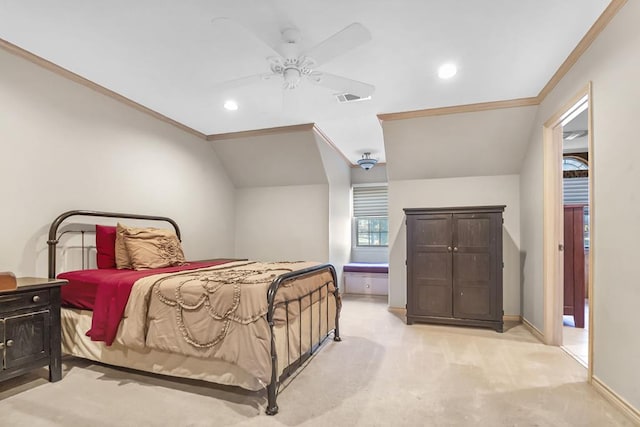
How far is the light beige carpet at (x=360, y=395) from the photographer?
201cm

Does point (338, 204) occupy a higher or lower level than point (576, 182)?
lower

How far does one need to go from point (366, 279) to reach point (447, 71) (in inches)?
154

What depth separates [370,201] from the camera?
265 inches

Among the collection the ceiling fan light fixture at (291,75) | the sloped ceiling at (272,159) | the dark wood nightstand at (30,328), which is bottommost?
the dark wood nightstand at (30,328)

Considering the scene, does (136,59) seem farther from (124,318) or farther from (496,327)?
(496,327)

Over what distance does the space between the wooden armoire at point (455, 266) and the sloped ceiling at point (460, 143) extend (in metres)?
0.81

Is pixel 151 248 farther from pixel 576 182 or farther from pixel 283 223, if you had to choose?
pixel 576 182

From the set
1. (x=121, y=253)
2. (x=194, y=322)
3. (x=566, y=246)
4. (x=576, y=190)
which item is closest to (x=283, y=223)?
(x=121, y=253)

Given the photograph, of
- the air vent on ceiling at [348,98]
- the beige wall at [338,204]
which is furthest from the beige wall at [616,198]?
the beige wall at [338,204]

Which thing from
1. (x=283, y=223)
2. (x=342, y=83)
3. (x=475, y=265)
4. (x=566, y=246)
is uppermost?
(x=342, y=83)

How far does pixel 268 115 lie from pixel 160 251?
6.71ft

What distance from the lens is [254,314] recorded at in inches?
83.6

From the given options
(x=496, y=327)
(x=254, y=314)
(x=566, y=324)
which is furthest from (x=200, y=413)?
(x=566, y=324)

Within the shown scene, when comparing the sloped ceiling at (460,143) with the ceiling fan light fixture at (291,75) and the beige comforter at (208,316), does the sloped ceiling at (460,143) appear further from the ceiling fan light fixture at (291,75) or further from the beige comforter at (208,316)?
the beige comforter at (208,316)
